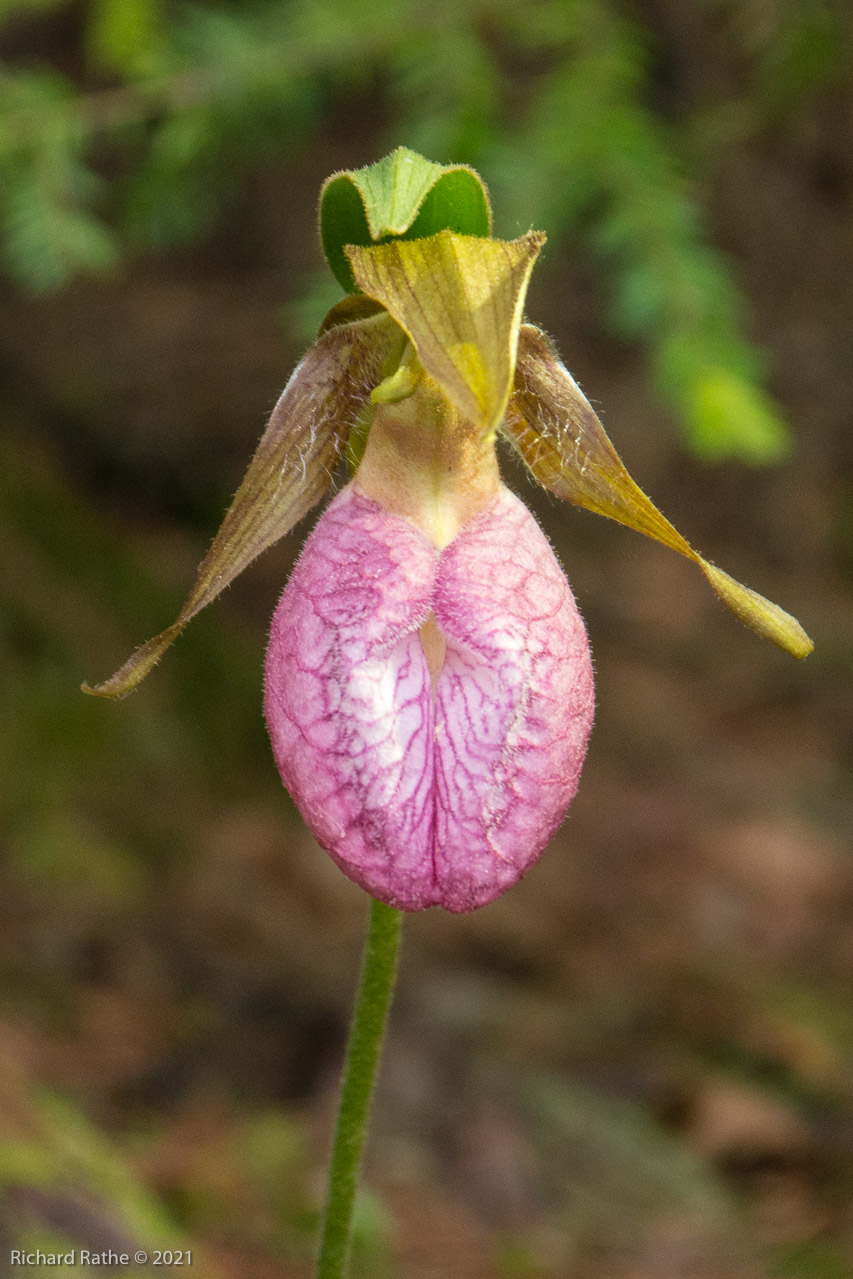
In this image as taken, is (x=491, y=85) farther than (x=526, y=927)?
No

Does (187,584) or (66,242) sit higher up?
(66,242)

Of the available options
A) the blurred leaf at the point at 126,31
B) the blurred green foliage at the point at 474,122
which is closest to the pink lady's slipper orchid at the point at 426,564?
the blurred green foliage at the point at 474,122

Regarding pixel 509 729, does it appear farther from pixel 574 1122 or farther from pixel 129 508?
pixel 129 508

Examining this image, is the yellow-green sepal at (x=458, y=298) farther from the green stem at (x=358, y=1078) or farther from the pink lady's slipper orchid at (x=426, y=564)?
the green stem at (x=358, y=1078)

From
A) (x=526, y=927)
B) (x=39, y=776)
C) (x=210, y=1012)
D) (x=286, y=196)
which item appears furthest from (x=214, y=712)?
(x=286, y=196)

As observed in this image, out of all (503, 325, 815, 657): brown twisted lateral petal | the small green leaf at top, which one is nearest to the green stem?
(503, 325, 815, 657): brown twisted lateral petal

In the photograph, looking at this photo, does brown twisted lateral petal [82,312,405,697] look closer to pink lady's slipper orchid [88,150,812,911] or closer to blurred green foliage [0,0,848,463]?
pink lady's slipper orchid [88,150,812,911]

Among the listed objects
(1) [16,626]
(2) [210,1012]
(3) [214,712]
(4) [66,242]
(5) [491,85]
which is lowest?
(2) [210,1012]

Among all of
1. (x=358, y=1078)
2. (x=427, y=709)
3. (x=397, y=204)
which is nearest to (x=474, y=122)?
(x=397, y=204)
